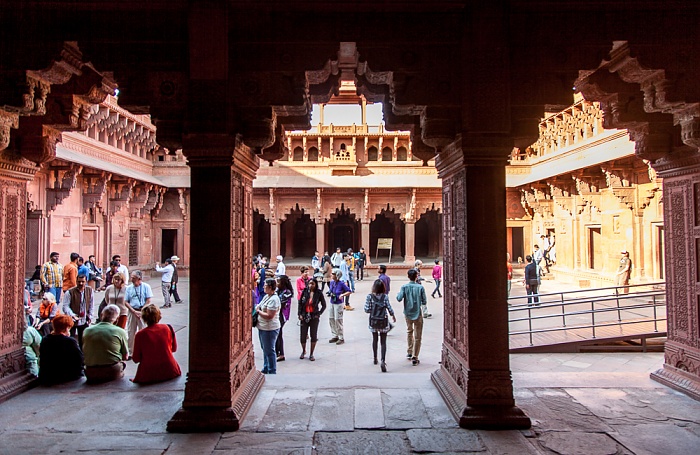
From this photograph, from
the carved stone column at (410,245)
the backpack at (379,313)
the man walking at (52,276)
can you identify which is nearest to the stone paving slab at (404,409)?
the backpack at (379,313)

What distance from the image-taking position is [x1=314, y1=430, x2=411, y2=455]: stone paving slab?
3.48m

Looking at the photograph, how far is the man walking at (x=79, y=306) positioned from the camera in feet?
22.1

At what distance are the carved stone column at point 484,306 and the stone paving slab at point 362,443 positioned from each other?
0.64 metres

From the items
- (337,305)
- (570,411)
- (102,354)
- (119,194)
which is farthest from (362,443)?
(119,194)

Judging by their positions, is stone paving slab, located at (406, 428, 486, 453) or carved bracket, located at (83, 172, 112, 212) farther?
carved bracket, located at (83, 172, 112, 212)

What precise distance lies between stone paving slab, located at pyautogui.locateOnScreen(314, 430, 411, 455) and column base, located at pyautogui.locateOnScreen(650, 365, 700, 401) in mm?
3185

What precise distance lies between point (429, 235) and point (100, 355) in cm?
2514

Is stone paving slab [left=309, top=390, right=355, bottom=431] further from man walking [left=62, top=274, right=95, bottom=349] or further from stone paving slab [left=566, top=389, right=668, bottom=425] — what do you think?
man walking [left=62, top=274, right=95, bottom=349]

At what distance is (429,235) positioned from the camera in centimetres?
2892

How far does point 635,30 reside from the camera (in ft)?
13.0

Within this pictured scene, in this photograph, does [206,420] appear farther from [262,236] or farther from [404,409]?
[262,236]

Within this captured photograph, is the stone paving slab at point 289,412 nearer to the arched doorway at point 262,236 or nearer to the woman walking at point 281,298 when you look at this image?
the woman walking at point 281,298

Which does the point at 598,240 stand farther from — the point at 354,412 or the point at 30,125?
the point at 30,125

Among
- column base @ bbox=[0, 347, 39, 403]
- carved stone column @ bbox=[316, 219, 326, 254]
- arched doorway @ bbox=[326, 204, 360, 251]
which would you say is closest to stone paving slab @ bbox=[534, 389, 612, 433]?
column base @ bbox=[0, 347, 39, 403]
